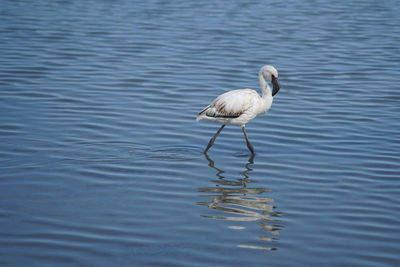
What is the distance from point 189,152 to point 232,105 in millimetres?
1042

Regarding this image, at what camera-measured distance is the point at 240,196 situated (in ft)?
28.0

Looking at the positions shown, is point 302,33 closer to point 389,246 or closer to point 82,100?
point 82,100

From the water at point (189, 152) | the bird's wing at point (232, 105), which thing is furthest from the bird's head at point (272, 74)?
the water at point (189, 152)

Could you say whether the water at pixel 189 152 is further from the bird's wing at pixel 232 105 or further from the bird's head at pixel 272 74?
the bird's head at pixel 272 74

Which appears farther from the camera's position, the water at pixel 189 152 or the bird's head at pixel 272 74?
the bird's head at pixel 272 74

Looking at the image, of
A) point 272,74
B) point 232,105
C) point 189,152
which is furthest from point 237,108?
point 189,152

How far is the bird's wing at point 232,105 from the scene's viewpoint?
33.9 feet

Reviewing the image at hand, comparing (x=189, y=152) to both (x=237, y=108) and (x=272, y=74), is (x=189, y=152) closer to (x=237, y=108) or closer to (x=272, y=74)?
(x=237, y=108)

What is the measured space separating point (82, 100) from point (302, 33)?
10.8 meters

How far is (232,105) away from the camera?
407 inches

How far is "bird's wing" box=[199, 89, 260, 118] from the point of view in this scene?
10.3 m

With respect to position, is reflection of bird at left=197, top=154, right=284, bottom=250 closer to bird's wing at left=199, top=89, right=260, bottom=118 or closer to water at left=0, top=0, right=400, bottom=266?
water at left=0, top=0, right=400, bottom=266

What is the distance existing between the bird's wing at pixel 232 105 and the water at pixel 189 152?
647 mm

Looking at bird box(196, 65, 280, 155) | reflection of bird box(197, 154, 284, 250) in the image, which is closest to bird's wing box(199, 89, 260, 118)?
bird box(196, 65, 280, 155)
